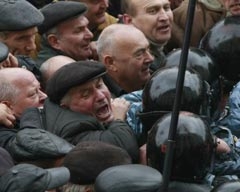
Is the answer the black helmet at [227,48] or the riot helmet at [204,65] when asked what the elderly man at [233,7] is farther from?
the riot helmet at [204,65]

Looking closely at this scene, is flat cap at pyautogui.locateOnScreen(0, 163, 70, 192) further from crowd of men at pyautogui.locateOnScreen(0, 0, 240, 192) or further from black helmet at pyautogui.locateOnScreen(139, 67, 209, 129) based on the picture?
black helmet at pyautogui.locateOnScreen(139, 67, 209, 129)

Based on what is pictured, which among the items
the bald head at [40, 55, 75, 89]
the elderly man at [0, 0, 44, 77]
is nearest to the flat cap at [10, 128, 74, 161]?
the bald head at [40, 55, 75, 89]

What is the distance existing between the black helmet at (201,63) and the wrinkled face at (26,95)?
2.55 ft

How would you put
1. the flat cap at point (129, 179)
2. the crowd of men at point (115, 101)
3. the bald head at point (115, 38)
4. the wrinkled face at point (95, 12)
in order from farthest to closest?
the wrinkled face at point (95, 12)
the bald head at point (115, 38)
the crowd of men at point (115, 101)
the flat cap at point (129, 179)

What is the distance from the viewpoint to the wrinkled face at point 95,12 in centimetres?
814

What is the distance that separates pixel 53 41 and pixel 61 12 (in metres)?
0.23

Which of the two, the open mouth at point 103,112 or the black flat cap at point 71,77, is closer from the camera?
the black flat cap at point 71,77

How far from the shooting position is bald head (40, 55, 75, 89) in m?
6.83

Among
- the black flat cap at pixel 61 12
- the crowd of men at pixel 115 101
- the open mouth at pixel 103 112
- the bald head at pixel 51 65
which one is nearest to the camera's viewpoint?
the crowd of men at pixel 115 101

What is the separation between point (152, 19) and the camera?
7820mm

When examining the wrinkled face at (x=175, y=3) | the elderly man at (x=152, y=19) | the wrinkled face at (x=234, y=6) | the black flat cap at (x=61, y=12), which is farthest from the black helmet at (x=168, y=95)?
the wrinkled face at (x=175, y=3)

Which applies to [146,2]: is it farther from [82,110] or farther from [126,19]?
[82,110]

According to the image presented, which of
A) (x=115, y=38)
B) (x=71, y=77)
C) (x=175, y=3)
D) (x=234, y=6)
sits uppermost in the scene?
(x=71, y=77)


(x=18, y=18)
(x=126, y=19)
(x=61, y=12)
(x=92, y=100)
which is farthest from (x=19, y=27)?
(x=92, y=100)
